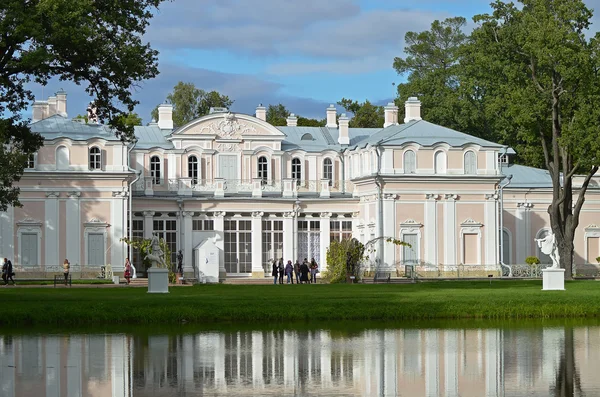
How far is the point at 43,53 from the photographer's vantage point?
90.1 ft

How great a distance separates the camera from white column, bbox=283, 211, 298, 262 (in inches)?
2160

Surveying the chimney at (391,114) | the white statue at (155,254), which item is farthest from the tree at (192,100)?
the white statue at (155,254)

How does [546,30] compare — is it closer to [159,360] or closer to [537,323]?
[537,323]

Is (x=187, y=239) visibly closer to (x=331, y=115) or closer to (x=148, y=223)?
(x=148, y=223)

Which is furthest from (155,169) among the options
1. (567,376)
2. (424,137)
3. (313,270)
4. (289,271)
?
(567,376)

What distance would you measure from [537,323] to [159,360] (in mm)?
11183

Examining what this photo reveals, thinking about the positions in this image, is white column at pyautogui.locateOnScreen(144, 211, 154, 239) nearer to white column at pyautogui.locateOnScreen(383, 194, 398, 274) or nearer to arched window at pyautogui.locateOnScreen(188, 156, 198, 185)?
arched window at pyautogui.locateOnScreen(188, 156, 198, 185)

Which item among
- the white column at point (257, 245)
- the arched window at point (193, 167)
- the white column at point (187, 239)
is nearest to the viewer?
the white column at point (187, 239)

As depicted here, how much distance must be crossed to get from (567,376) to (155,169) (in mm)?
40705

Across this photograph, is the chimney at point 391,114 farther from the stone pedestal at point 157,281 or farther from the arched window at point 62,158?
the stone pedestal at point 157,281

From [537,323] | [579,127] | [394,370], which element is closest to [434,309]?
[537,323]

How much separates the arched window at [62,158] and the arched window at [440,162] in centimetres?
1665

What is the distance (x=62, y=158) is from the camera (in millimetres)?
51156

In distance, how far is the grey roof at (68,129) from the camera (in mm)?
51344
